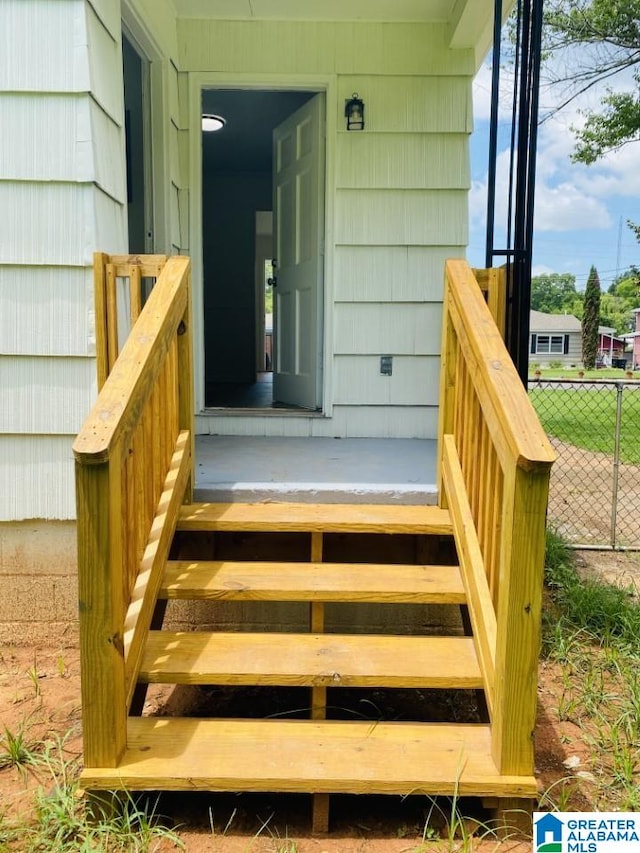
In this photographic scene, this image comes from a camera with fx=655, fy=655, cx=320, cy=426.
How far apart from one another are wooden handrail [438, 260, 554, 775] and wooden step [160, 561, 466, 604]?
5.1 inches

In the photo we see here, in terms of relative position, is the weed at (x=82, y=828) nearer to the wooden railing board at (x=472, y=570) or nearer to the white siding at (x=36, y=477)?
the wooden railing board at (x=472, y=570)

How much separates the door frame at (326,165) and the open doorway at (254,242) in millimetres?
93

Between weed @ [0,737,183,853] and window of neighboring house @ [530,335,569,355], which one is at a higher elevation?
window of neighboring house @ [530,335,569,355]

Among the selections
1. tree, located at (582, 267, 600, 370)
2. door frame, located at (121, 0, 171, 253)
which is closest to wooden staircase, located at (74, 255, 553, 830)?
door frame, located at (121, 0, 171, 253)

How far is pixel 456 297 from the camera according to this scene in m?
2.14

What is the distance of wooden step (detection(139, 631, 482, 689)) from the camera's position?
178 centimetres

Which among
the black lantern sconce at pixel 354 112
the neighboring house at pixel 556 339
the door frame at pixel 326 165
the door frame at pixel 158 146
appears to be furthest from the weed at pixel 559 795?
the neighboring house at pixel 556 339

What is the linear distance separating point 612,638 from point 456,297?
1524 mm

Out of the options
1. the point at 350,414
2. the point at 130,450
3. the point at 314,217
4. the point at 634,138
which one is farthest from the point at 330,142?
the point at 634,138

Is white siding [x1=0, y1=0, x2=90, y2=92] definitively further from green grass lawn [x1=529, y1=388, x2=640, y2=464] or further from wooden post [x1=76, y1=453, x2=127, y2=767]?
green grass lawn [x1=529, y1=388, x2=640, y2=464]

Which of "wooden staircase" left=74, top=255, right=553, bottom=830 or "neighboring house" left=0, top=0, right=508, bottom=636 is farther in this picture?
"neighboring house" left=0, top=0, right=508, bottom=636

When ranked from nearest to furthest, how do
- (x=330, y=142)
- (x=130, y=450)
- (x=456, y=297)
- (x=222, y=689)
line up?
(x=130, y=450), (x=456, y=297), (x=222, y=689), (x=330, y=142)

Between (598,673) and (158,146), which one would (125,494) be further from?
(158,146)

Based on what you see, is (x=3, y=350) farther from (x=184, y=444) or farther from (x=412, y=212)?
(x=412, y=212)
